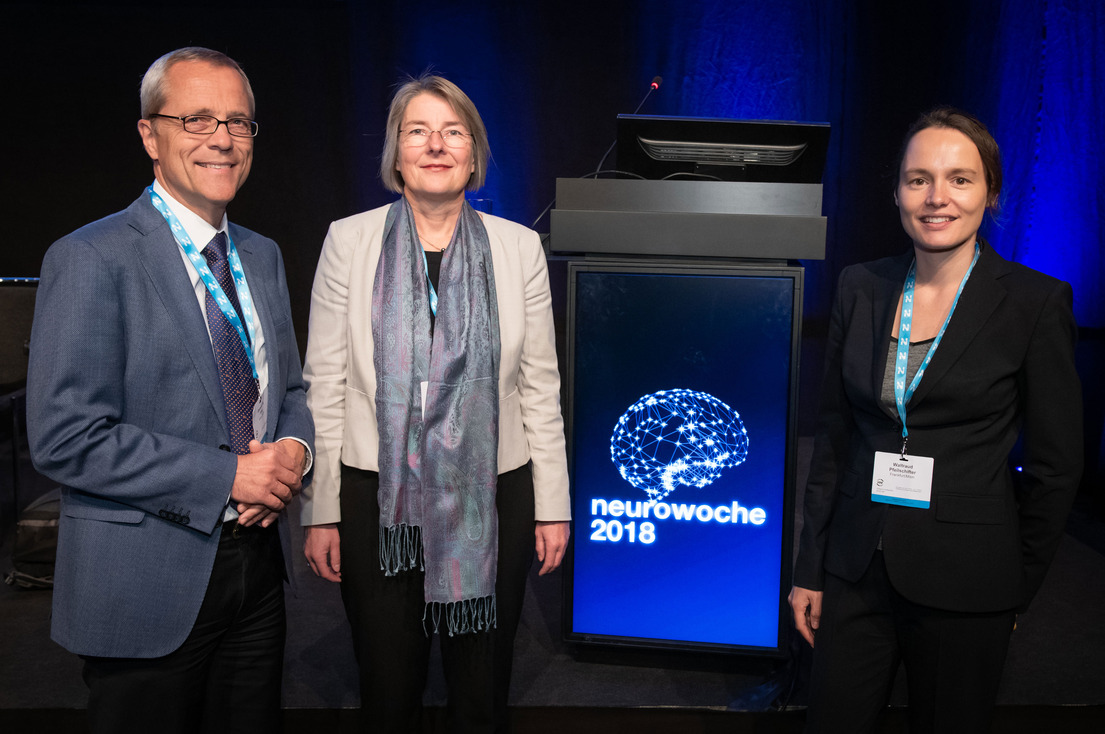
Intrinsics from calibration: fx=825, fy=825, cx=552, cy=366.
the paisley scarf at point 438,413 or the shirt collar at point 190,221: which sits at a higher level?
the shirt collar at point 190,221

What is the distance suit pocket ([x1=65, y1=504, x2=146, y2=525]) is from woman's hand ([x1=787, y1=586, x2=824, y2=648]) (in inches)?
51.2

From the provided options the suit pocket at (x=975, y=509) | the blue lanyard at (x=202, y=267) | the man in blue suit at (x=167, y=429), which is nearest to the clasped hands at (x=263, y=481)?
the man in blue suit at (x=167, y=429)

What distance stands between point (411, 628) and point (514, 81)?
3.97 meters

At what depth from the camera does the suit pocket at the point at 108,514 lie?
1368 mm

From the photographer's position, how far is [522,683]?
2.50 meters

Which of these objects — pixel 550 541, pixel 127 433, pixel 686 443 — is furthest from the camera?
pixel 686 443

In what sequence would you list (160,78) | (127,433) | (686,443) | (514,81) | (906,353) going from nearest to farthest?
(127,433) < (160,78) < (906,353) < (686,443) < (514,81)

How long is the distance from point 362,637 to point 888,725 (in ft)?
5.16

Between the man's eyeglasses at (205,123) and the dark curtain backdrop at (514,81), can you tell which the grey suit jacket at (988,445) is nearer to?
Answer: the man's eyeglasses at (205,123)

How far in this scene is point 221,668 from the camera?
5.07 ft

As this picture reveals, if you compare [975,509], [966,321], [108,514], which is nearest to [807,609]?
[975,509]

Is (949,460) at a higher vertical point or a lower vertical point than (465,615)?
higher

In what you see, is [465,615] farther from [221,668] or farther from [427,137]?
[427,137]

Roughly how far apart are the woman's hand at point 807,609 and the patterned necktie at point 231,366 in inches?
45.9
